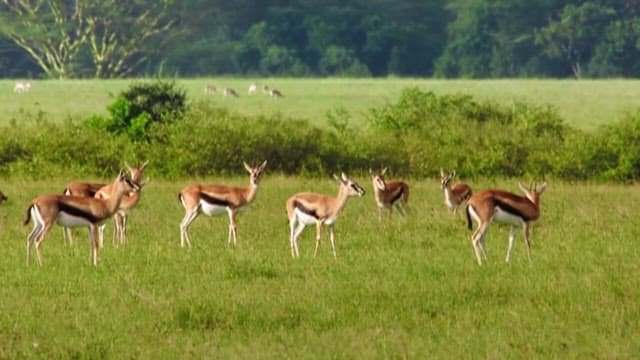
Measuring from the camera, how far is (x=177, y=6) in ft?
262

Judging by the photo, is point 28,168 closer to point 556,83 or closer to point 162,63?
point 556,83

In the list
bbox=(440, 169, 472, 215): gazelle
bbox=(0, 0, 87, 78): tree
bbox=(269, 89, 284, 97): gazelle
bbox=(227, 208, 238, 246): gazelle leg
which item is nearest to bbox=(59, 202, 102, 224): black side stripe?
bbox=(227, 208, 238, 246): gazelle leg

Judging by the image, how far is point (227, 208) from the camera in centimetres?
1788

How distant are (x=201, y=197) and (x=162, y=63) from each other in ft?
194

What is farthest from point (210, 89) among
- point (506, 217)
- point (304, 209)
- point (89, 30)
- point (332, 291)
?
point (332, 291)

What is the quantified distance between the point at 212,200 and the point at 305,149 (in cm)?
1169

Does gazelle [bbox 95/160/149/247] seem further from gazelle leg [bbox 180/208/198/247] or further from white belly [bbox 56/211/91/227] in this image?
white belly [bbox 56/211/91/227]

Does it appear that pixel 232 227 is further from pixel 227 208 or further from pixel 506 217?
pixel 506 217

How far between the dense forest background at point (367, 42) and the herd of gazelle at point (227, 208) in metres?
57.6

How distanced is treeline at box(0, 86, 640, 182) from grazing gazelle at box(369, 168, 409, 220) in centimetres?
758

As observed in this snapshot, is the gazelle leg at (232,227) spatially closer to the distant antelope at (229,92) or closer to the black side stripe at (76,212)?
the black side stripe at (76,212)

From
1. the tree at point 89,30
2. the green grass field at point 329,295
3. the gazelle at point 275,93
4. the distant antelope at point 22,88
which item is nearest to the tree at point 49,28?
the tree at point 89,30

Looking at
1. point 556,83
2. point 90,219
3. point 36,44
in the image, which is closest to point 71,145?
point 90,219

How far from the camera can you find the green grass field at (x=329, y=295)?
11.3 metres
